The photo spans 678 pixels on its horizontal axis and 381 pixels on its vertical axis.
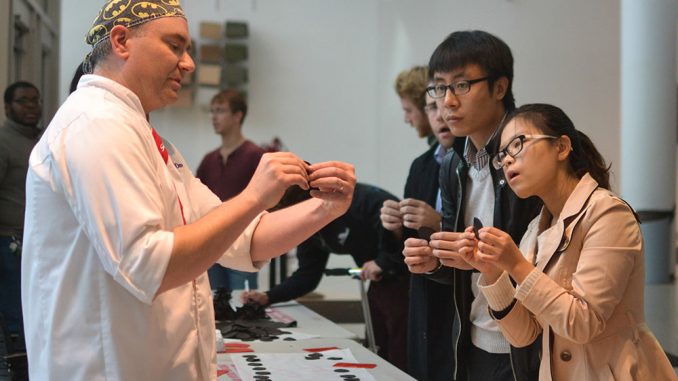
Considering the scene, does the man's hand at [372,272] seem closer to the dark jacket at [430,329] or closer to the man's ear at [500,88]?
the dark jacket at [430,329]

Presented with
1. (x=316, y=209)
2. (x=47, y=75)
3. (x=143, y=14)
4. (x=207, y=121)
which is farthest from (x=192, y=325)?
(x=207, y=121)

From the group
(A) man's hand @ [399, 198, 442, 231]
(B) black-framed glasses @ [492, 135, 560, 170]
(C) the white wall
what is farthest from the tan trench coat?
(C) the white wall

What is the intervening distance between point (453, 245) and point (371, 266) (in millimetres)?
1755

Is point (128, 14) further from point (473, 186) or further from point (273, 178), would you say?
point (473, 186)

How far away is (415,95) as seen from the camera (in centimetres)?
411

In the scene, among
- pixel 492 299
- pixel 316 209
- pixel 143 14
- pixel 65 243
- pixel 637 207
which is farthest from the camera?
pixel 637 207

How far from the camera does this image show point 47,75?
260 inches

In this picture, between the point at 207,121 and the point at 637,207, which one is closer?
the point at 637,207

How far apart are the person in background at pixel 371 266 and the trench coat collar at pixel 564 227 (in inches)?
68.0

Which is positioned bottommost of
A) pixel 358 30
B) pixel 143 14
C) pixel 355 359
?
pixel 355 359

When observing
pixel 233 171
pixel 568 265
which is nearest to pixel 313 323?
pixel 568 265

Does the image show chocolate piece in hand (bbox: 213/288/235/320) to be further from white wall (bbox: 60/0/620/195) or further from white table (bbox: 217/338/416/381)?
white wall (bbox: 60/0/620/195)

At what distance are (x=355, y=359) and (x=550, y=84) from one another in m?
4.08

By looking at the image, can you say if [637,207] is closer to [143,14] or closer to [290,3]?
[290,3]
